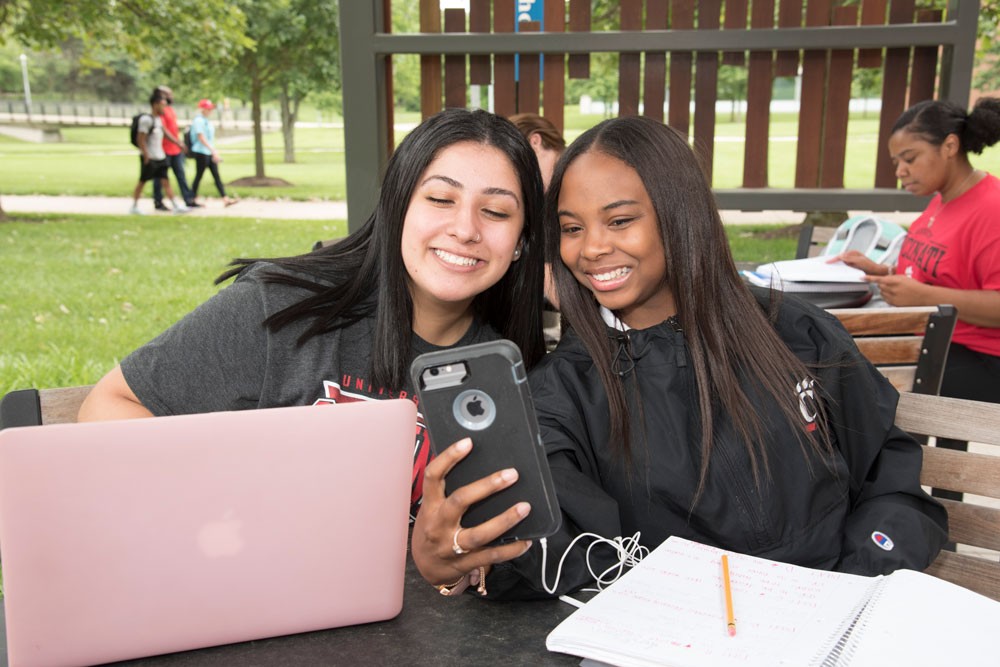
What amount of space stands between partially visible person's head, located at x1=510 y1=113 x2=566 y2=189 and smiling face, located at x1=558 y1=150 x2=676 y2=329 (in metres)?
1.73

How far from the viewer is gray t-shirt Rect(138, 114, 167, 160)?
1188 cm

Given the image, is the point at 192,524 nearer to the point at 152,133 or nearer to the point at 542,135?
the point at 542,135

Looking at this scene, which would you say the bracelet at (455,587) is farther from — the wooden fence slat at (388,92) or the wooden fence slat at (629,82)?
the wooden fence slat at (629,82)

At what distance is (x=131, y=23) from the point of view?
9.41m

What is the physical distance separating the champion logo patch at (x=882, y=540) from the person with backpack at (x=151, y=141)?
11.9 m

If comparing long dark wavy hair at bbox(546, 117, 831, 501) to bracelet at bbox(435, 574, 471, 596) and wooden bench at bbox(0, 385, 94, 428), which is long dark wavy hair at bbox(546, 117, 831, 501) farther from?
wooden bench at bbox(0, 385, 94, 428)

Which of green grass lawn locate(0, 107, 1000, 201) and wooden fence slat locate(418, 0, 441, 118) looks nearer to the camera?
wooden fence slat locate(418, 0, 441, 118)

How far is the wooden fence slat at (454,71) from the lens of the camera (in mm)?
3621

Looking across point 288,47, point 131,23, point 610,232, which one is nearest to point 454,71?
point 610,232

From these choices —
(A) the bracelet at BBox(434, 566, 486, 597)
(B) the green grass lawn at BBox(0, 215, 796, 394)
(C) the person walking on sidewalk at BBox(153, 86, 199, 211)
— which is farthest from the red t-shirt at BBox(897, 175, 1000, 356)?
(C) the person walking on sidewalk at BBox(153, 86, 199, 211)

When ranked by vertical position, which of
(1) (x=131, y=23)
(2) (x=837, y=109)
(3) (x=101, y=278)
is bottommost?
(3) (x=101, y=278)

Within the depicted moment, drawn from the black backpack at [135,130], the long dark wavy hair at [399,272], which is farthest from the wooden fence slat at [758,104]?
the black backpack at [135,130]

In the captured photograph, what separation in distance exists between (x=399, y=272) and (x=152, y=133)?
36.8ft

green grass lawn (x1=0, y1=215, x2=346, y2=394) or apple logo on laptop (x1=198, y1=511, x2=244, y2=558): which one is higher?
apple logo on laptop (x1=198, y1=511, x2=244, y2=558)
